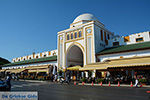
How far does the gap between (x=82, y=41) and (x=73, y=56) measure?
594 centimetres

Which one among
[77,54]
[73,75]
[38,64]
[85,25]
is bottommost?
[73,75]

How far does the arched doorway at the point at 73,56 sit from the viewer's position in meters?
32.6

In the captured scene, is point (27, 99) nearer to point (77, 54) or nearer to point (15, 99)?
point (15, 99)

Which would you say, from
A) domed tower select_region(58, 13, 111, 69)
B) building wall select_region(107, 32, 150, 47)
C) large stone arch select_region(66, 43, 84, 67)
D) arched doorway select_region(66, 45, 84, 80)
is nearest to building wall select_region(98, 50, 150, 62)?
domed tower select_region(58, 13, 111, 69)

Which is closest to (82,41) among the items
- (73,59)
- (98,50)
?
(98,50)

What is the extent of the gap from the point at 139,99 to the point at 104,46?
23.9 metres

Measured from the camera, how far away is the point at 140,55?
22234 mm

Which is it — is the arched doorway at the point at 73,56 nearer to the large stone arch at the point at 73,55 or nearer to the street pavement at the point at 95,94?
the large stone arch at the point at 73,55

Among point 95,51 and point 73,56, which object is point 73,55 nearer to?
point 73,56

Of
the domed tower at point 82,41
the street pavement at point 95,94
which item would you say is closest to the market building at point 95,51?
the domed tower at point 82,41

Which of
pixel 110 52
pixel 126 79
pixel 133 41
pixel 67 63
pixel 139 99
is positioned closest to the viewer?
pixel 139 99

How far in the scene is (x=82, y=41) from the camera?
29.8 metres

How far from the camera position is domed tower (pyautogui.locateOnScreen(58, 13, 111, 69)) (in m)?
28.2

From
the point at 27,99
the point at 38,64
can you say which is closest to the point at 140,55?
the point at 27,99
